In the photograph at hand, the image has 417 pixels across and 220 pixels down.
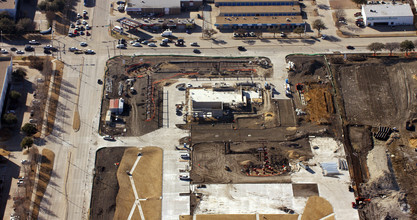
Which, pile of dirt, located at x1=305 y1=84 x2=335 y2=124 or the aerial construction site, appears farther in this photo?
pile of dirt, located at x1=305 y1=84 x2=335 y2=124

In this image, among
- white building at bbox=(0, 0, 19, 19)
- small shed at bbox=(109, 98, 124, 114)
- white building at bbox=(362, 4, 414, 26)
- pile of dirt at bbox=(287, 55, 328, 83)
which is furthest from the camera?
white building at bbox=(362, 4, 414, 26)

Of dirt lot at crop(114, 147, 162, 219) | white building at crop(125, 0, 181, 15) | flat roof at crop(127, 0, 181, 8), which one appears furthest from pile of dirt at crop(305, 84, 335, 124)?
flat roof at crop(127, 0, 181, 8)

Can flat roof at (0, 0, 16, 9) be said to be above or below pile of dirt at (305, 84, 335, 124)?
above

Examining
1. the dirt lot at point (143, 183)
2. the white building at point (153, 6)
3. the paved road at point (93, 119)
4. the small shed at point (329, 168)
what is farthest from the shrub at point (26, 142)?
the small shed at point (329, 168)

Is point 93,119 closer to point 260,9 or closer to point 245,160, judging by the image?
point 245,160

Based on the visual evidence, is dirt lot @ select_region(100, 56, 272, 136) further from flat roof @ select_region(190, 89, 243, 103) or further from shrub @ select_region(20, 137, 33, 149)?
shrub @ select_region(20, 137, 33, 149)

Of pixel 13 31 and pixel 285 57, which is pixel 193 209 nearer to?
pixel 285 57

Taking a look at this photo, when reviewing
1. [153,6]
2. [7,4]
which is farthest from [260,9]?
[7,4]
